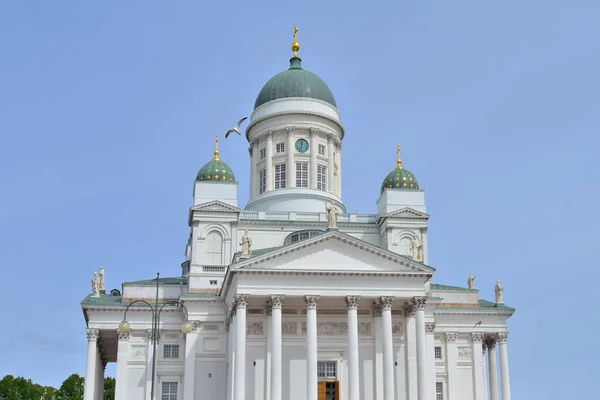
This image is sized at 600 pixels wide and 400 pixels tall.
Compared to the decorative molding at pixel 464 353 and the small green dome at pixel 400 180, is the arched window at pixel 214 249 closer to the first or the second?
the small green dome at pixel 400 180

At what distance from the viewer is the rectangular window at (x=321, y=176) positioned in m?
65.0

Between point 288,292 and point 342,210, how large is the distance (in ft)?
52.1

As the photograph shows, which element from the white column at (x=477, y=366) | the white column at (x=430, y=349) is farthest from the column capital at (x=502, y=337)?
the white column at (x=430, y=349)

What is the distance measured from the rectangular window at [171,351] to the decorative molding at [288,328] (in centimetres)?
852

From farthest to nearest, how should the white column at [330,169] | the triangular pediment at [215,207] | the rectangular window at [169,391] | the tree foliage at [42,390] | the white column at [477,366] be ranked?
the tree foliage at [42,390] < the white column at [330,169] < the triangular pediment at [215,207] < the white column at [477,366] < the rectangular window at [169,391]

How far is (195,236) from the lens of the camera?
58125 millimetres

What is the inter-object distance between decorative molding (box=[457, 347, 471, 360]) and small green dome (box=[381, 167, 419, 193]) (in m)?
11.7

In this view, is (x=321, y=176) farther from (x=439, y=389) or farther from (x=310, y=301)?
(x=439, y=389)

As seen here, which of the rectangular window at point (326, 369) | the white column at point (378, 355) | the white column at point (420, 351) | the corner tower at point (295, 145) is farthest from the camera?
the corner tower at point (295, 145)

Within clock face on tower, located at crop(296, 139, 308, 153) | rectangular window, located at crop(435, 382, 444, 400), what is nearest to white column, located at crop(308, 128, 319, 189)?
clock face on tower, located at crop(296, 139, 308, 153)

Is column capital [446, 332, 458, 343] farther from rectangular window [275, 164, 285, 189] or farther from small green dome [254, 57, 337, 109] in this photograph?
small green dome [254, 57, 337, 109]

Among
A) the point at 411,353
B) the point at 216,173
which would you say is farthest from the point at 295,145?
the point at 411,353

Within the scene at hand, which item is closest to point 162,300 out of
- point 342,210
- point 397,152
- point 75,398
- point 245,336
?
point 245,336

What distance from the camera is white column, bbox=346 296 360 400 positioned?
157 ft
